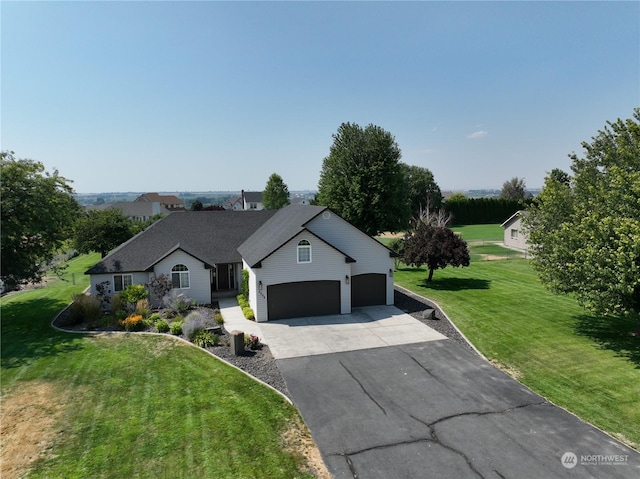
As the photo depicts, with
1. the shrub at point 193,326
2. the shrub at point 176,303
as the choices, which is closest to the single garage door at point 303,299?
the shrub at point 193,326

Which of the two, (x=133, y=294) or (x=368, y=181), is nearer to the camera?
(x=133, y=294)

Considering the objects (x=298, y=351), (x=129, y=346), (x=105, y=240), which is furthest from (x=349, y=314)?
(x=105, y=240)

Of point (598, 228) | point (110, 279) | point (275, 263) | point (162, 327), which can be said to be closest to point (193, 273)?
point (110, 279)

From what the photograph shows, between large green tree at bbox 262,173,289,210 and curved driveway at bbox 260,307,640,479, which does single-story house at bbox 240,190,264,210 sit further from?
A: curved driveway at bbox 260,307,640,479

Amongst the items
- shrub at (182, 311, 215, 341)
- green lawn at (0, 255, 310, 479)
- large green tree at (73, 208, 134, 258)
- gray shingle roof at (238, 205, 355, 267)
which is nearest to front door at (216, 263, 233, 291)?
gray shingle roof at (238, 205, 355, 267)

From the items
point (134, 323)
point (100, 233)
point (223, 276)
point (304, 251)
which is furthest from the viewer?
point (100, 233)

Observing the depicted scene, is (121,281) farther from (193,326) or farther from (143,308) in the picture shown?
(193,326)
